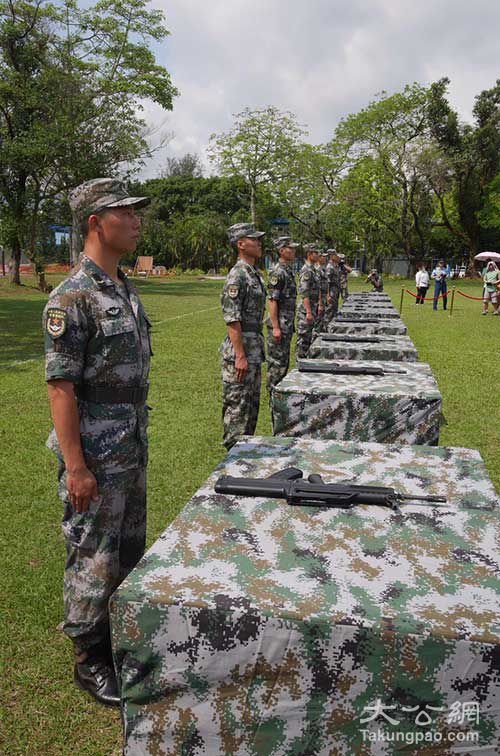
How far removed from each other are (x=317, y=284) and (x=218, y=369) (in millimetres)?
2577

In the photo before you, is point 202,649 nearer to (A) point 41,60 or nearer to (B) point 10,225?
(B) point 10,225

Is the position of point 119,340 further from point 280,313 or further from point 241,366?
point 280,313

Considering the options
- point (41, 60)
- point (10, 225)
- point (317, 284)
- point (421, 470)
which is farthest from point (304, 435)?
point (41, 60)

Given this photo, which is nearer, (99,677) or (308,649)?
(308,649)

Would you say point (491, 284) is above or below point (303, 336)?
above

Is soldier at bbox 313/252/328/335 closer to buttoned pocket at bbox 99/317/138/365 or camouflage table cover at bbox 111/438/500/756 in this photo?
buttoned pocket at bbox 99/317/138/365

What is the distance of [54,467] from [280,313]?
139 inches

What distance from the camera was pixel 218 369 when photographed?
8.87m

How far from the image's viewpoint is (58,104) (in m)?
21.4

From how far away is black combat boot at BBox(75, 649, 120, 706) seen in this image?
92.5 inches

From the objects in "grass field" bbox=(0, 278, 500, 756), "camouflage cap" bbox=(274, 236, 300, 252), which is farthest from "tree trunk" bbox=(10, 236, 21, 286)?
"camouflage cap" bbox=(274, 236, 300, 252)

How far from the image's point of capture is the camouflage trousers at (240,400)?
15.4 feet

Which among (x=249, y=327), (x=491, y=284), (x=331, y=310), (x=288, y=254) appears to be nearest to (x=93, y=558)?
(x=249, y=327)

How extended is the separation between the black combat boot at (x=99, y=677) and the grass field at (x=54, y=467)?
0.04m
